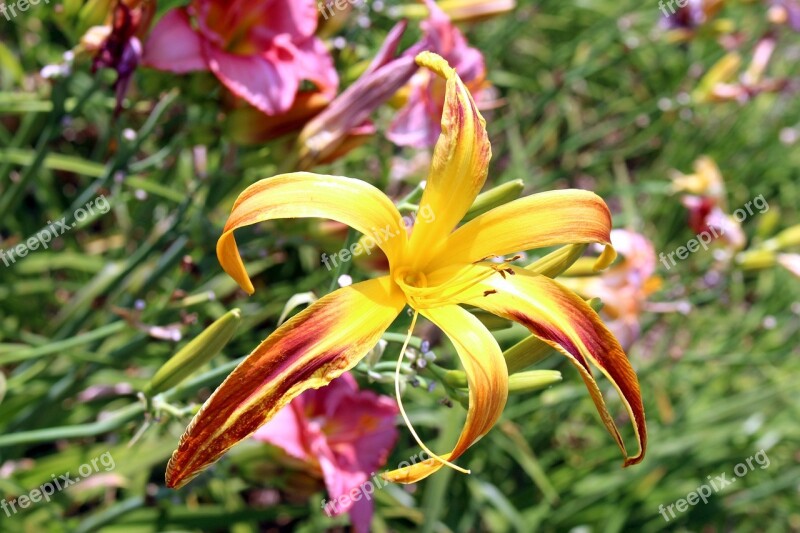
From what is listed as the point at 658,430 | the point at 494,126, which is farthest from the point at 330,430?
the point at 494,126

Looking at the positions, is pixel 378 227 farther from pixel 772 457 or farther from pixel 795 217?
pixel 795 217

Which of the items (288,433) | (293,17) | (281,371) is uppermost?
(293,17)

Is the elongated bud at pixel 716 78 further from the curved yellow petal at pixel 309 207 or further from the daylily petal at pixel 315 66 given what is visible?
the curved yellow petal at pixel 309 207

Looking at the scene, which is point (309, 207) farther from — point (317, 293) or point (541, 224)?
point (317, 293)

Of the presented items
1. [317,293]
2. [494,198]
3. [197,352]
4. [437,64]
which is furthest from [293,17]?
[317,293]

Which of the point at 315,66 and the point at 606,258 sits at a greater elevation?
the point at 315,66

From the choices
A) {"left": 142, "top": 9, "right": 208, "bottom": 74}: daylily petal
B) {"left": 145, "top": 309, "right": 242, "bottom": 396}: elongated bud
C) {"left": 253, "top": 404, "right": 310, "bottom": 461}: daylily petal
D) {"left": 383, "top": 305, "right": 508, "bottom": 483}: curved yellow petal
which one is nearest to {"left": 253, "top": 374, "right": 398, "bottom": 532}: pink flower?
{"left": 253, "top": 404, "right": 310, "bottom": 461}: daylily petal

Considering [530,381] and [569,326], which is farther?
A: [530,381]

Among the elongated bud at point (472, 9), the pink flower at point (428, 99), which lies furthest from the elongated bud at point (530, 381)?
the elongated bud at point (472, 9)

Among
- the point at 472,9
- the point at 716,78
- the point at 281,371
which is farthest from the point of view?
the point at 716,78
